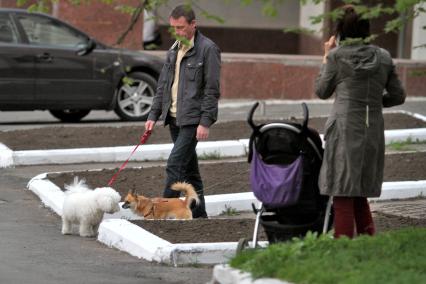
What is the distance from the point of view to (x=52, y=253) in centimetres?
940

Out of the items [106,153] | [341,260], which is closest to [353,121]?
[341,260]

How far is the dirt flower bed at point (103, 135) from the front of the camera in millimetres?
15258

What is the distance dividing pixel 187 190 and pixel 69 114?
9449 millimetres

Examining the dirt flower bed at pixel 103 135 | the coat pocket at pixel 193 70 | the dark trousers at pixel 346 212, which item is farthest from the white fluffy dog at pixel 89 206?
the dirt flower bed at pixel 103 135

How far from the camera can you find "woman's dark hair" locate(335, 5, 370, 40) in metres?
8.05

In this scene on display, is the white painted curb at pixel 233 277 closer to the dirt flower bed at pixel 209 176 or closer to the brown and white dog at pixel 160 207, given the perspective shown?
the brown and white dog at pixel 160 207

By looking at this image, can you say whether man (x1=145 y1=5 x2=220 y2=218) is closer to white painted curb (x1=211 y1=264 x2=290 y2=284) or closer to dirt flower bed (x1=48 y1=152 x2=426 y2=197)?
dirt flower bed (x1=48 y1=152 x2=426 y2=197)

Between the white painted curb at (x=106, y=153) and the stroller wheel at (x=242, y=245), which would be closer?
the stroller wheel at (x=242, y=245)

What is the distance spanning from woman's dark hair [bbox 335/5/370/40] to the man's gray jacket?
2.08 metres

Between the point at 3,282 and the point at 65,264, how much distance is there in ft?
3.12

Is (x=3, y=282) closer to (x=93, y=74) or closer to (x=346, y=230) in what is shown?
(x=346, y=230)

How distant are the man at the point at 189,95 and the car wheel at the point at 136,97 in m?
8.02

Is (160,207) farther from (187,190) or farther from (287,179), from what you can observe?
(287,179)

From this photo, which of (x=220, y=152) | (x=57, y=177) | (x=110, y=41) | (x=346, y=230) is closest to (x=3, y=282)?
(x=346, y=230)
